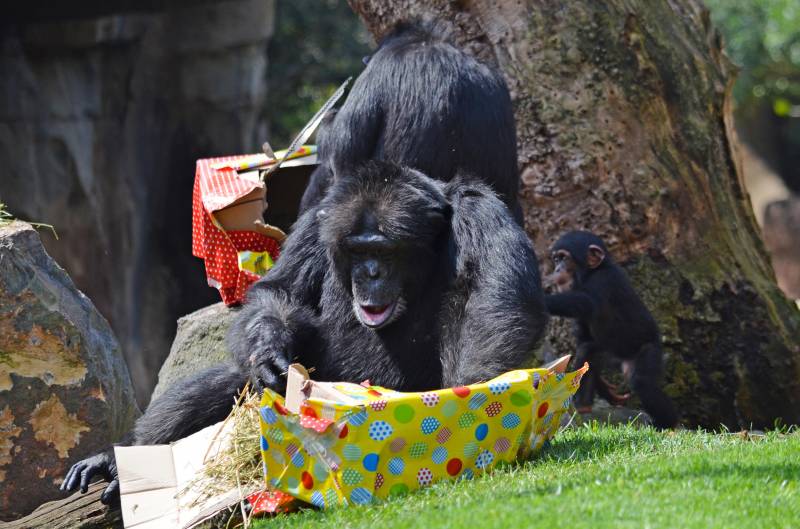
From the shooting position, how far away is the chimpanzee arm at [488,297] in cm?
445

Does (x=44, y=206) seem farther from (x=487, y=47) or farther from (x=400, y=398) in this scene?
(x=400, y=398)

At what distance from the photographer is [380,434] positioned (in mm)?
3795

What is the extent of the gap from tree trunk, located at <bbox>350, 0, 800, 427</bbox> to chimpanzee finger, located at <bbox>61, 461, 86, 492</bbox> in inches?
143

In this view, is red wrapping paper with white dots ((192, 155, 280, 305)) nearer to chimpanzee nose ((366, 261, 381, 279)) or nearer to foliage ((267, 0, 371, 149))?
chimpanzee nose ((366, 261, 381, 279))

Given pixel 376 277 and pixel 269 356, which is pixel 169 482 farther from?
pixel 376 277

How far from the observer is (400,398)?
3.81 meters

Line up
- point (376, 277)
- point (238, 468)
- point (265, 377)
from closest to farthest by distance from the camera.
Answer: point (238, 468)
point (265, 377)
point (376, 277)

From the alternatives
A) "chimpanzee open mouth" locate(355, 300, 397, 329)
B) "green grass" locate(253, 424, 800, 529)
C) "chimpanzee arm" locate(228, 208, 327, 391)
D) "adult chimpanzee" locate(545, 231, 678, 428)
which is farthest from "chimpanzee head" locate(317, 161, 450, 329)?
"adult chimpanzee" locate(545, 231, 678, 428)

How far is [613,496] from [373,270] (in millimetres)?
1615

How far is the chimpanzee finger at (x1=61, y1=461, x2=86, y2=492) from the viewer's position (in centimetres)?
485

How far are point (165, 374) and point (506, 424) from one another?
3364 mm

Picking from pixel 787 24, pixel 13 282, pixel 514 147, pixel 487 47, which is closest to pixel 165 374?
pixel 13 282

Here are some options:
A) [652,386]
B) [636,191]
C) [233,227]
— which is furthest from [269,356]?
[636,191]

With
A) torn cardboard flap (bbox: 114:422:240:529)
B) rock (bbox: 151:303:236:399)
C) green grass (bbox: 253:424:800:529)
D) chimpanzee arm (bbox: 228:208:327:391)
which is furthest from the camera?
rock (bbox: 151:303:236:399)
